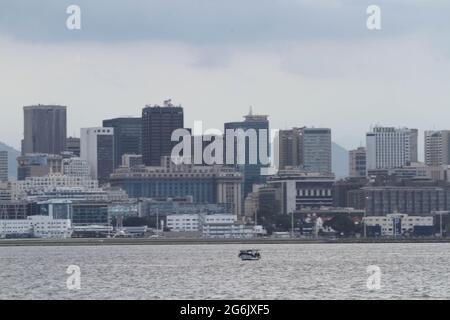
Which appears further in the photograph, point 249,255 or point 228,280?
point 249,255

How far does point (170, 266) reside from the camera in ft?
363

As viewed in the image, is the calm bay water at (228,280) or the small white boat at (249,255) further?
the small white boat at (249,255)

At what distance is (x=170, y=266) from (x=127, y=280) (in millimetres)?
21867

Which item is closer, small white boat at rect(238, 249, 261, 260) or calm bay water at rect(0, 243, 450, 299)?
calm bay water at rect(0, 243, 450, 299)
